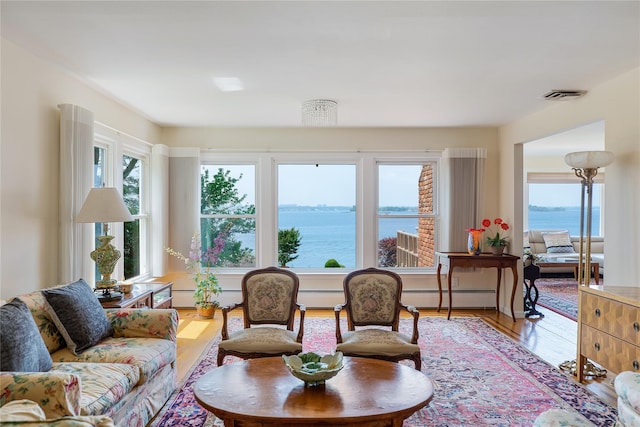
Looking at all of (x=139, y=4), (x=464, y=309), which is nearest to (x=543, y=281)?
(x=464, y=309)

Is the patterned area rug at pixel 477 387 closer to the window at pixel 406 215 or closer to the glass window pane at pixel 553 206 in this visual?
the window at pixel 406 215

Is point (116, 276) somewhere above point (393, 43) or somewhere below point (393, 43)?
below

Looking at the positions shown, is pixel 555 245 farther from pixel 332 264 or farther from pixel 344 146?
pixel 344 146

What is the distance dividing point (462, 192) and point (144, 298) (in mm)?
4080

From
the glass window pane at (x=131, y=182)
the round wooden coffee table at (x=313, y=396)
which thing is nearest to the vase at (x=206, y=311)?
the glass window pane at (x=131, y=182)

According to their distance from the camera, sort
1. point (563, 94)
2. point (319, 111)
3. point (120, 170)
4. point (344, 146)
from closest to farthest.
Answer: point (563, 94) < point (319, 111) < point (120, 170) < point (344, 146)

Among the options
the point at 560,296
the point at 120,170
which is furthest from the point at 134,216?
the point at 560,296

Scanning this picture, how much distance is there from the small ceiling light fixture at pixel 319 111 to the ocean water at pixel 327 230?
1792mm

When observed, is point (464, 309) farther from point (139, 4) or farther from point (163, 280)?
point (139, 4)

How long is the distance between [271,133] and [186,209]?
1.51 meters

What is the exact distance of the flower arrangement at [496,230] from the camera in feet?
17.4

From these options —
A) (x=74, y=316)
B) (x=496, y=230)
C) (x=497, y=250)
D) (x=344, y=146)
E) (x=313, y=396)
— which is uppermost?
(x=344, y=146)

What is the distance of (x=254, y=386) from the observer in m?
2.17

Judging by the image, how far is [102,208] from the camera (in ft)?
10.5
